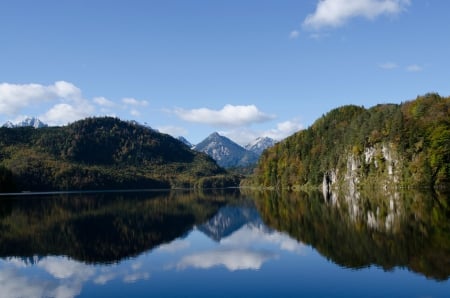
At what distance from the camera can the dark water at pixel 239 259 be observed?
27250 mm

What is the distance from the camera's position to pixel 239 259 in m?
37.9

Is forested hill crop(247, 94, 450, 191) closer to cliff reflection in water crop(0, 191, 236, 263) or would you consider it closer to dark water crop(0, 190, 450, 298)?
dark water crop(0, 190, 450, 298)

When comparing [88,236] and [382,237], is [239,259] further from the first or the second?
[88,236]

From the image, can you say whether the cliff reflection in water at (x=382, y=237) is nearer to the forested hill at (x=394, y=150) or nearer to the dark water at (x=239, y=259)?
the dark water at (x=239, y=259)

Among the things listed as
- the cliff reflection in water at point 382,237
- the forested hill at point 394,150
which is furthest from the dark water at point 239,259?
the forested hill at point 394,150

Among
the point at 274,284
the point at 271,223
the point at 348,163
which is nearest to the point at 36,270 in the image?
the point at 274,284

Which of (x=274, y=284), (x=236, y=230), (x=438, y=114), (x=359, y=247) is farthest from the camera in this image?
(x=438, y=114)

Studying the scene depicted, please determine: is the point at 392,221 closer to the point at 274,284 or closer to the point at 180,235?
the point at 180,235

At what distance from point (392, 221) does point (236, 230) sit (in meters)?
19.9

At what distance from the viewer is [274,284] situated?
1113 inches

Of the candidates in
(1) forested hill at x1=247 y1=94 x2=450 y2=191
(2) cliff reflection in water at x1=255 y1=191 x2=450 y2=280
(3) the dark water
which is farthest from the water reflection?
(1) forested hill at x1=247 y1=94 x2=450 y2=191

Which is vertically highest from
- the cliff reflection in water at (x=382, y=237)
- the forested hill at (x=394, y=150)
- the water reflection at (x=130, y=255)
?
the forested hill at (x=394, y=150)

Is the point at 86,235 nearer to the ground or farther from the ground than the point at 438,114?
nearer to the ground

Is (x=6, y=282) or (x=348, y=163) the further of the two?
(x=348, y=163)
